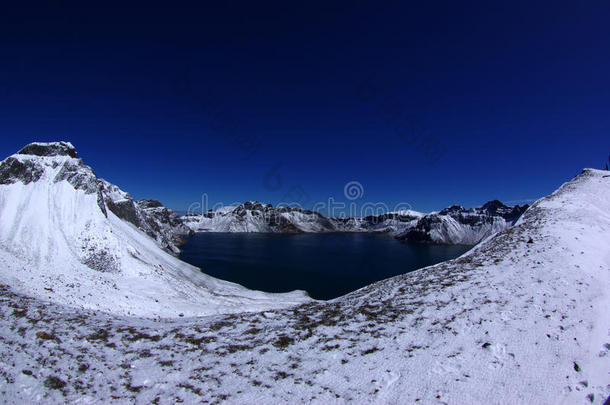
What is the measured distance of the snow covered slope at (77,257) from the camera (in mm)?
28203

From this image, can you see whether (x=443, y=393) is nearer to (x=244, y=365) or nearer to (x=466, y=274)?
(x=244, y=365)

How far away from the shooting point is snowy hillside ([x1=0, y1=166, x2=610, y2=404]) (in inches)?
328

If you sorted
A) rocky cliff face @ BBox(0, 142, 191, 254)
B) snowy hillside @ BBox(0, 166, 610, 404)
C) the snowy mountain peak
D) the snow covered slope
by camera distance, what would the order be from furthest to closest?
the snowy mountain peak
rocky cliff face @ BBox(0, 142, 191, 254)
the snow covered slope
snowy hillside @ BBox(0, 166, 610, 404)

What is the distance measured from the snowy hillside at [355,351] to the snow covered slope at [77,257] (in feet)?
44.8

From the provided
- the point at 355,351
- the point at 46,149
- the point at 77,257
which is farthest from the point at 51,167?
the point at 355,351

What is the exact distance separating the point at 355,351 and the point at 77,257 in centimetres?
4267

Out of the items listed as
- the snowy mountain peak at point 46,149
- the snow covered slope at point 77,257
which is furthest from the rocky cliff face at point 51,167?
the snow covered slope at point 77,257

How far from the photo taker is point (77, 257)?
37.8m

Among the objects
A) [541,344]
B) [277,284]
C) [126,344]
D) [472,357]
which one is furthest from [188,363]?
[277,284]

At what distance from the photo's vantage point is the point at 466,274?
18906 millimetres

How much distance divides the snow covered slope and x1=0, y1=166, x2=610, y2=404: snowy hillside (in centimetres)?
1367

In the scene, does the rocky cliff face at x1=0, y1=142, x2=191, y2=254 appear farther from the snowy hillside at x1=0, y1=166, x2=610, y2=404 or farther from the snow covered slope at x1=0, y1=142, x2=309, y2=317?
the snowy hillside at x1=0, y1=166, x2=610, y2=404

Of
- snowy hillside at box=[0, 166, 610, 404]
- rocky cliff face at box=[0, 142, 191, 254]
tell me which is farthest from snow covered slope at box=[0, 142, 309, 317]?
snowy hillside at box=[0, 166, 610, 404]

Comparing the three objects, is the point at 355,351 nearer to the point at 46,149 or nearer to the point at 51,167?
the point at 51,167
